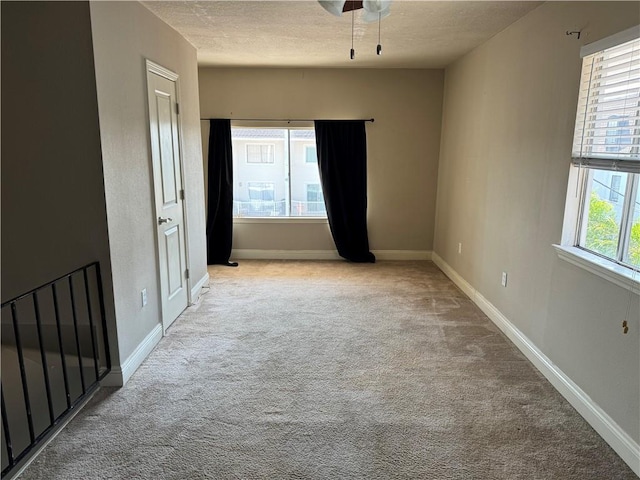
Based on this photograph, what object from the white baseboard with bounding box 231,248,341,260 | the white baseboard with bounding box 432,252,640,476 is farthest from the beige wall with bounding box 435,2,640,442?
the white baseboard with bounding box 231,248,341,260

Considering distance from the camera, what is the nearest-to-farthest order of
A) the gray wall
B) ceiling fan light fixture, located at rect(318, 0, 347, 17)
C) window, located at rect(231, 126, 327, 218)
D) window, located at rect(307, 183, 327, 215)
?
ceiling fan light fixture, located at rect(318, 0, 347, 17) → the gray wall → window, located at rect(231, 126, 327, 218) → window, located at rect(307, 183, 327, 215)

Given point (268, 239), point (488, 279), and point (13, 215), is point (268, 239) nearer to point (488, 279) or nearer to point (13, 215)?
point (488, 279)

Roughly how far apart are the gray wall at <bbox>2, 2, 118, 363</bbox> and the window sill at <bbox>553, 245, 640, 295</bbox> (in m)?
2.74

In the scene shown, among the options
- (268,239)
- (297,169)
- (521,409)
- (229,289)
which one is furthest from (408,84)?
(521,409)

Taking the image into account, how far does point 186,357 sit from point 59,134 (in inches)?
64.8

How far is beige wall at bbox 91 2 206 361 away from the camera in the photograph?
2.45 metres

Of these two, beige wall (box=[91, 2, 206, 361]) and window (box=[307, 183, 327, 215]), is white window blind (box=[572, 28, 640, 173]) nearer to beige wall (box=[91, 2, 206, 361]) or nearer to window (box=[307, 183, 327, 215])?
beige wall (box=[91, 2, 206, 361])

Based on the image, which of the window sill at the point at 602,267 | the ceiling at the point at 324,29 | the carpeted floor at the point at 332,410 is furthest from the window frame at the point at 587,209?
the ceiling at the point at 324,29

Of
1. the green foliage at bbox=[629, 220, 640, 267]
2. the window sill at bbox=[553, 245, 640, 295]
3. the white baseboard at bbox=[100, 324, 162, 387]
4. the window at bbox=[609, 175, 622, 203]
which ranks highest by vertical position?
the window at bbox=[609, 175, 622, 203]

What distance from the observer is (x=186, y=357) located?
9.86 feet

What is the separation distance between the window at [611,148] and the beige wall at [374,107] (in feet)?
10.2

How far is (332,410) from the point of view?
2379 millimetres

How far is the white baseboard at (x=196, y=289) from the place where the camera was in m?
4.05

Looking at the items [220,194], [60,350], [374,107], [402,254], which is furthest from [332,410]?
[374,107]
